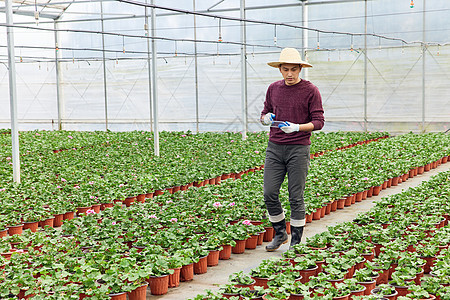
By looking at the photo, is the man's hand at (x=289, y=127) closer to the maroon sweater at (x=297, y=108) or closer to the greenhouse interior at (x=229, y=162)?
the greenhouse interior at (x=229, y=162)

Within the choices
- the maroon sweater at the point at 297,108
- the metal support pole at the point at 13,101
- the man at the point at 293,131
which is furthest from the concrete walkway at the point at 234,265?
the metal support pole at the point at 13,101

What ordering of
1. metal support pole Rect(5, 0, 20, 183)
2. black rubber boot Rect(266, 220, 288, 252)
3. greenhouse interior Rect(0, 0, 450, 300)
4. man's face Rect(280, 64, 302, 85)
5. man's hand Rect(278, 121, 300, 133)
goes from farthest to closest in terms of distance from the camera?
metal support pole Rect(5, 0, 20, 183)
black rubber boot Rect(266, 220, 288, 252)
man's face Rect(280, 64, 302, 85)
man's hand Rect(278, 121, 300, 133)
greenhouse interior Rect(0, 0, 450, 300)

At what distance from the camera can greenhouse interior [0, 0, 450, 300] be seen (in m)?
4.34

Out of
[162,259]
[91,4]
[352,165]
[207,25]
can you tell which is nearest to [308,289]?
[162,259]

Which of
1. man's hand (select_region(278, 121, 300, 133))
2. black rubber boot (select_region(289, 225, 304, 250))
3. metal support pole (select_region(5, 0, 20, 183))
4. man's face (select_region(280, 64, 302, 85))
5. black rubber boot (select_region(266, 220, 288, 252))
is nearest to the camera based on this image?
man's hand (select_region(278, 121, 300, 133))

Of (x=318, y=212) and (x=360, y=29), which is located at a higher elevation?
(x=360, y=29)

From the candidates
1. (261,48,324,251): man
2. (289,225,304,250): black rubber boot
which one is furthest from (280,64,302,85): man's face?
(289,225,304,250): black rubber boot

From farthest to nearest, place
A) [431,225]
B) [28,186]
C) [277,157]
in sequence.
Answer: [28,186] < [431,225] < [277,157]

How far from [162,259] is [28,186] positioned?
181 inches

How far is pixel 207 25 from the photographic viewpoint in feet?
68.6

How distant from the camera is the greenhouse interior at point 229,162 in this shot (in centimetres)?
434

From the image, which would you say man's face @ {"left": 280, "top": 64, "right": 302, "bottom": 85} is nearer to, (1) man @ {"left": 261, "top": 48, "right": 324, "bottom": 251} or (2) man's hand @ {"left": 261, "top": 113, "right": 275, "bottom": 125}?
(1) man @ {"left": 261, "top": 48, "right": 324, "bottom": 251}

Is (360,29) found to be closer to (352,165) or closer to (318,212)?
(352,165)

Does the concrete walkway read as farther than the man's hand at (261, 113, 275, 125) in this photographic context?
No
